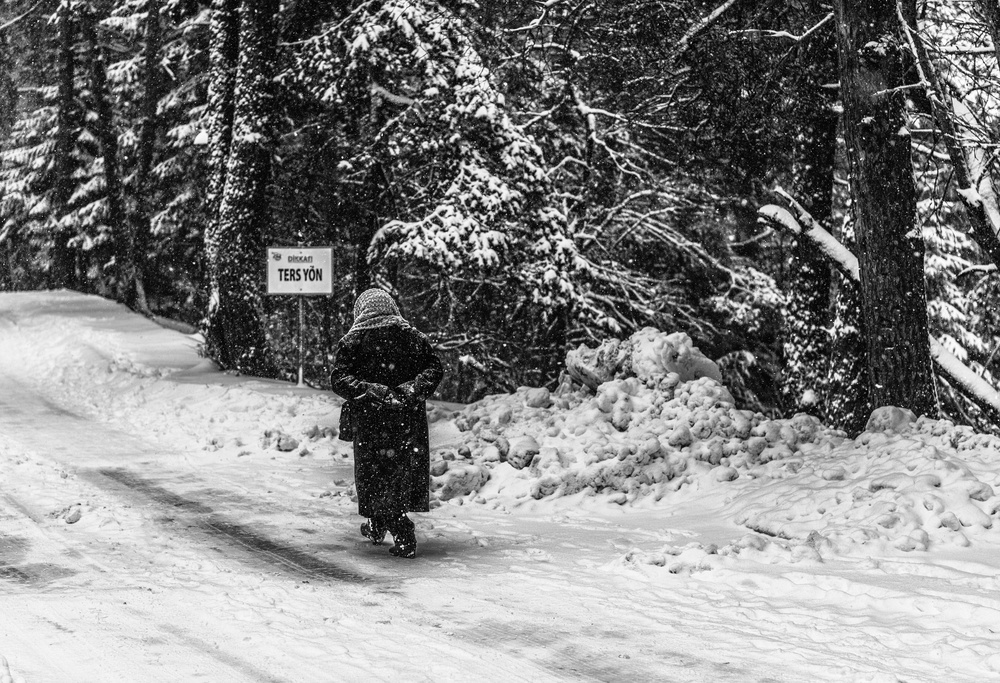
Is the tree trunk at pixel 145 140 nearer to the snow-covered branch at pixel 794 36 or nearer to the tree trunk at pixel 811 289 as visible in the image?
the tree trunk at pixel 811 289

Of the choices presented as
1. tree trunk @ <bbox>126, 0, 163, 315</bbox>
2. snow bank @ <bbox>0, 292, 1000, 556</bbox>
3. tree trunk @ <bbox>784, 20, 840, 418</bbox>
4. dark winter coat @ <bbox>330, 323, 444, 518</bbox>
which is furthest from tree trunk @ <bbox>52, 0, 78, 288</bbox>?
dark winter coat @ <bbox>330, 323, 444, 518</bbox>

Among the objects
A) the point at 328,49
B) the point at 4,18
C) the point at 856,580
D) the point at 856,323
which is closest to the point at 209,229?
the point at 328,49

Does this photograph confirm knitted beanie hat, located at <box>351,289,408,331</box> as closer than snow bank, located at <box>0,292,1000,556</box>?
No

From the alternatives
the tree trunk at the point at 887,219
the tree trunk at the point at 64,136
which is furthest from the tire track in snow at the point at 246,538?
the tree trunk at the point at 64,136

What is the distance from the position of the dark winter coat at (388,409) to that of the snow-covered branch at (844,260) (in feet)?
18.9

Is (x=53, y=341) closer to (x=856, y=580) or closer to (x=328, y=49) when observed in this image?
(x=328, y=49)

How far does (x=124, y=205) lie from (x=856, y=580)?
2918cm

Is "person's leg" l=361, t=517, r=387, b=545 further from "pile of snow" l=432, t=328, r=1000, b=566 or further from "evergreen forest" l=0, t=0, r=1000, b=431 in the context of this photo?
"evergreen forest" l=0, t=0, r=1000, b=431

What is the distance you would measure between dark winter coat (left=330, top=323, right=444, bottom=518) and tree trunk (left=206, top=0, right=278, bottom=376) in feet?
31.6

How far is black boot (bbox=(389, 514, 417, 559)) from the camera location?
7.31 meters

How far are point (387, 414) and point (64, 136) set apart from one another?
89.7 feet

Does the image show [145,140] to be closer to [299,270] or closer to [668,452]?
[299,270]

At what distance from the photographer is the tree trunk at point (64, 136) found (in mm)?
29922

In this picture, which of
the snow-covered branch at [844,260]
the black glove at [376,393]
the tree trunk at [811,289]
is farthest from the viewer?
the tree trunk at [811,289]
